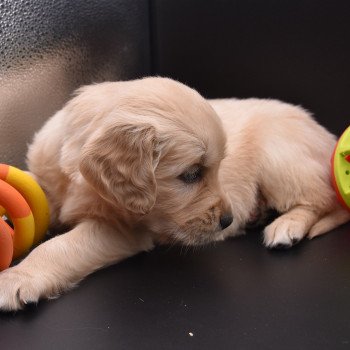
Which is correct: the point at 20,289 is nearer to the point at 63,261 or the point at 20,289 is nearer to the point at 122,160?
the point at 63,261

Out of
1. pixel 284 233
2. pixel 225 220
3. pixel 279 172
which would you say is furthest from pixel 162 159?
pixel 279 172

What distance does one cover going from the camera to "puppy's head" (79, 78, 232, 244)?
173 centimetres

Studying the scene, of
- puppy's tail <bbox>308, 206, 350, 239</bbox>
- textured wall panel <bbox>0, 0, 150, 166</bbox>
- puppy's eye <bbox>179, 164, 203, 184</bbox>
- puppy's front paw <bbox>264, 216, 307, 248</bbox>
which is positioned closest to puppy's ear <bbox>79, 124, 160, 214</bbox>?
puppy's eye <bbox>179, 164, 203, 184</bbox>

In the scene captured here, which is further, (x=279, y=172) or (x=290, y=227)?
(x=279, y=172)

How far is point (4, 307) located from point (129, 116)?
24.9 inches

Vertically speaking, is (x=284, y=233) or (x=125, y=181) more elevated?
(x=125, y=181)

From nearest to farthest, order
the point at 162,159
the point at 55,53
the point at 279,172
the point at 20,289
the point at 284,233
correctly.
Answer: the point at 20,289 < the point at 162,159 < the point at 284,233 < the point at 279,172 < the point at 55,53

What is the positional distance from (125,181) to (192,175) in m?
0.24

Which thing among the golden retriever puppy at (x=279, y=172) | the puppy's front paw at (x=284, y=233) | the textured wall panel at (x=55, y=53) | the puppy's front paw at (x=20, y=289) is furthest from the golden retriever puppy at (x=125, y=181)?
the textured wall panel at (x=55, y=53)

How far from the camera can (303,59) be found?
272 centimetres

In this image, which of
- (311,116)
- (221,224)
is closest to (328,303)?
(221,224)

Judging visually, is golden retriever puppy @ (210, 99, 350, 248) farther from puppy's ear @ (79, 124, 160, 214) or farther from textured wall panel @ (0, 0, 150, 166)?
textured wall panel @ (0, 0, 150, 166)

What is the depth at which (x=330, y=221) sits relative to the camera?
86.7 inches

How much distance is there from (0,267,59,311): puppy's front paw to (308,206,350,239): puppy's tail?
949mm
